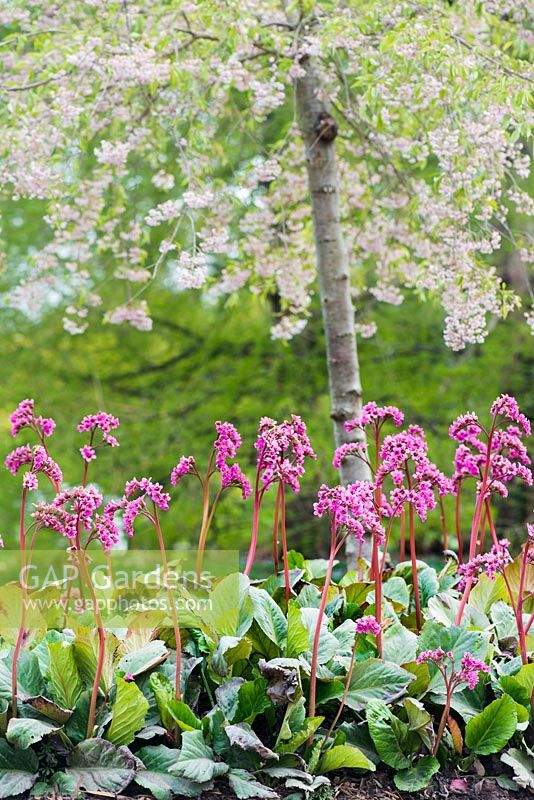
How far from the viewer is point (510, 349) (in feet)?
22.8

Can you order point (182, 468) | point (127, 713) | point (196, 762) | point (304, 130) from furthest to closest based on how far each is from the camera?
point (304, 130)
point (182, 468)
point (127, 713)
point (196, 762)

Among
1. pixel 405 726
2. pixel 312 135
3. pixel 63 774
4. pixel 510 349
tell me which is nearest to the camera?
pixel 63 774

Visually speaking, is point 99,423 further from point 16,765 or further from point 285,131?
point 285,131

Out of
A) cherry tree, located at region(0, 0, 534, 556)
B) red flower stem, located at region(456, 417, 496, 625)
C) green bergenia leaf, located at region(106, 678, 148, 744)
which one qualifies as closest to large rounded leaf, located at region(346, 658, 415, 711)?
red flower stem, located at region(456, 417, 496, 625)

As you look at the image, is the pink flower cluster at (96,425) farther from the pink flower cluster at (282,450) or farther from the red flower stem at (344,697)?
the red flower stem at (344,697)

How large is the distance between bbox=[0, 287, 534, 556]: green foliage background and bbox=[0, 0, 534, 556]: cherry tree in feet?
8.16

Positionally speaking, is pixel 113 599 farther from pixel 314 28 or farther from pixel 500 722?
pixel 314 28

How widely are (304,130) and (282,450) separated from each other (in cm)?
206

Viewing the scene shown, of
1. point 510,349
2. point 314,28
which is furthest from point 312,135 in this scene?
point 510,349

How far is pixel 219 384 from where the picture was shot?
24.4 ft

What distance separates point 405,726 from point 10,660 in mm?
988

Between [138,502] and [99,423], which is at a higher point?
[99,423]

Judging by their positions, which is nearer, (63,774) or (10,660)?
(63,774)

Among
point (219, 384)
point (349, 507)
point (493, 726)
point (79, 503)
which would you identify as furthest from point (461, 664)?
point (219, 384)
